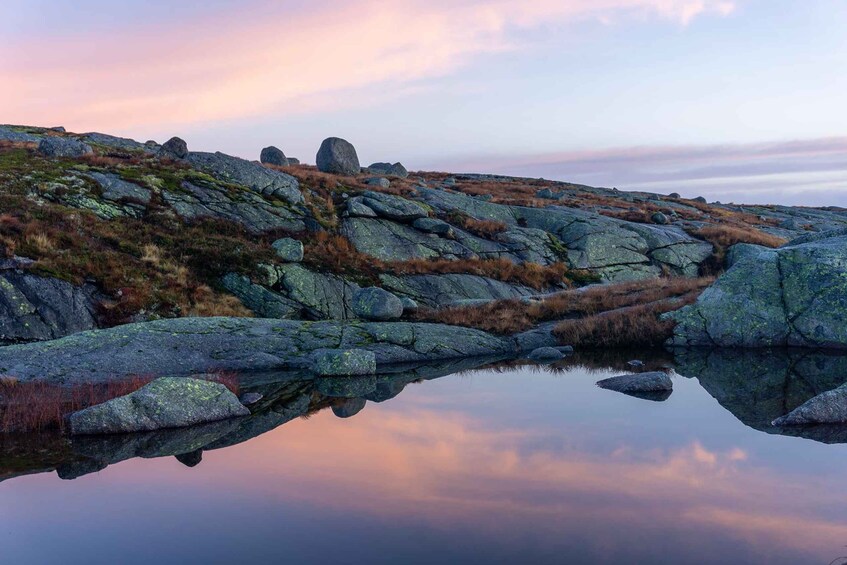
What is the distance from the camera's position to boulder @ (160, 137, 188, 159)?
173 feet

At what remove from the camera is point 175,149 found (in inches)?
2084

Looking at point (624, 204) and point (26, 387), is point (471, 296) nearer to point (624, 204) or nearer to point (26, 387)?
point (26, 387)

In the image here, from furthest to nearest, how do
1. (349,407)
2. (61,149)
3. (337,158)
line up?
1. (337,158)
2. (61,149)
3. (349,407)

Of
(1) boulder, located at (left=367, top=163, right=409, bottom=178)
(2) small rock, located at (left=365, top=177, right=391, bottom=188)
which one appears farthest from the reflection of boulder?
(1) boulder, located at (left=367, top=163, right=409, bottom=178)

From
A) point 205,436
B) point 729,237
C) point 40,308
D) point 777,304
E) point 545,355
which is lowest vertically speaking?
point 545,355

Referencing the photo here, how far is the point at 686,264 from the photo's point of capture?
175ft

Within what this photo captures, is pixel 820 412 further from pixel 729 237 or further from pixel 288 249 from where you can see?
pixel 729 237

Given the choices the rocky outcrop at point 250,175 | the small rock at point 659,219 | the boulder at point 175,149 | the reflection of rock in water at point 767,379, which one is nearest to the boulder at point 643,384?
the reflection of rock in water at point 767,379

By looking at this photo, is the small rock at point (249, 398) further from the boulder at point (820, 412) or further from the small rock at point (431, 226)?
the small rock at point (431, 226)

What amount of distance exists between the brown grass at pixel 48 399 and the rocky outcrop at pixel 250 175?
1143 inches

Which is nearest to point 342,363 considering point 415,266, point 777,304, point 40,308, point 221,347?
point 221,347

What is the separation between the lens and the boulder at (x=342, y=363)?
2391cm

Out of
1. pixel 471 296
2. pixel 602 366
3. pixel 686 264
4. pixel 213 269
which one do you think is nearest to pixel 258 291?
pixel 213 269

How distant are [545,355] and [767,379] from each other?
8.45 meters
